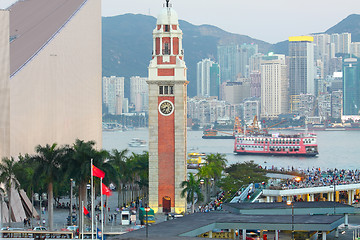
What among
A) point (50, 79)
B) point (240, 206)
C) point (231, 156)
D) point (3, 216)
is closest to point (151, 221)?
point (240, 206)

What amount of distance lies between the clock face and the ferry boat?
11952 centimetres

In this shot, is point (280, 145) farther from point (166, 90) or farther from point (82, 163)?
point (82, 163)

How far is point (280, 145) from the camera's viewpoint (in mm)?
174375

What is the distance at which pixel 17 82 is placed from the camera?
7450 cm

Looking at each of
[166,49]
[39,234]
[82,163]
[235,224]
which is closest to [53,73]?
[166,49]

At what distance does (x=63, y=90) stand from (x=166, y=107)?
33684 millimetres

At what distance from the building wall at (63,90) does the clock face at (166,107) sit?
19961 millimetres

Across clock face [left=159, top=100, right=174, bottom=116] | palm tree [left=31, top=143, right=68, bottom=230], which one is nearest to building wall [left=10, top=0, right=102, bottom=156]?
clock face [left=159, top=100, right=174, bottom=116]

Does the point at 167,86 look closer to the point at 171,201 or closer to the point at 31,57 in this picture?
the point at 171,201

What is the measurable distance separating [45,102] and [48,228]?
3603 cm

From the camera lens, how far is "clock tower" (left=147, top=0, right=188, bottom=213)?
5384cm

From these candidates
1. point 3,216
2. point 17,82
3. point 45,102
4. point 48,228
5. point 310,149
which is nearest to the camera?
point 48,228

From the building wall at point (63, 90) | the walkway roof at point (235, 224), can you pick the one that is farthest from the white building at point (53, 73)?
the walkway roof at point (235, 224)

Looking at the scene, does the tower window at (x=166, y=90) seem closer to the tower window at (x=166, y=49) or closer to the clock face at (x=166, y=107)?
the clock face at (x=166, y=107)
